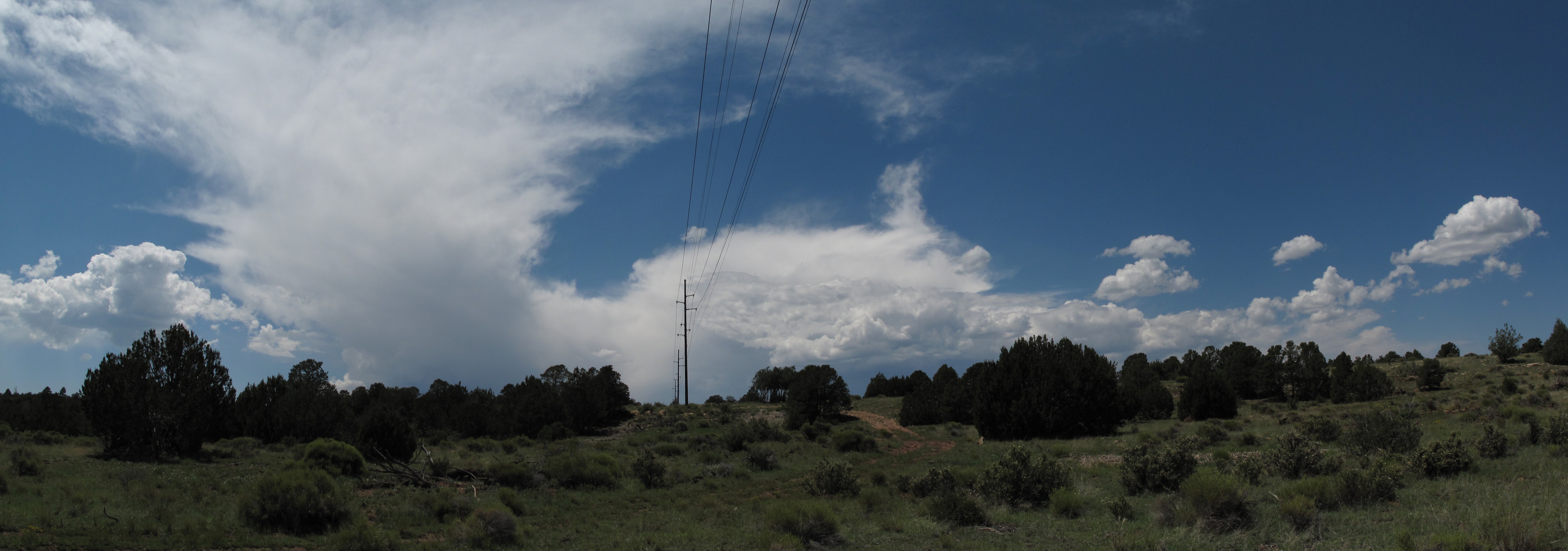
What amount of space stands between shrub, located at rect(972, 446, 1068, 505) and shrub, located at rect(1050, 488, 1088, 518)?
34.1 inches

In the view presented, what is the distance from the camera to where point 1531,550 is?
7.10 meters

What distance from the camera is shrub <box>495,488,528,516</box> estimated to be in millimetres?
17516

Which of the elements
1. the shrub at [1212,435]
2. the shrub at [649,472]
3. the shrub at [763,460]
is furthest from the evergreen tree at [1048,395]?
the shrub at [649,472]

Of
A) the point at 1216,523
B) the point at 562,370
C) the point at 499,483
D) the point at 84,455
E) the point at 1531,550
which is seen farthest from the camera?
the point at 562,370

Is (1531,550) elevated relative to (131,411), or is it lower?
lower

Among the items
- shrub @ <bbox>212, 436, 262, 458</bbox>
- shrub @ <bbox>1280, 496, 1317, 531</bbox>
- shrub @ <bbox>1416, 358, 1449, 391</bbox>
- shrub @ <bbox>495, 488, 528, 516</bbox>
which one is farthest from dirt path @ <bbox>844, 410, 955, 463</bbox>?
shrub @ <bbox>1416, 358, 1449, 391</bbox>

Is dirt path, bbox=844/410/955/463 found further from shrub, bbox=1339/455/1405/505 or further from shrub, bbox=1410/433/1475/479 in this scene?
shrub, bbox=1339/455/1405/505

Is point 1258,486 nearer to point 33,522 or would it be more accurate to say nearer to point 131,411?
point 33,522

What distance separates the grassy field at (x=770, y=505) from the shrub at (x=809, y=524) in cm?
12

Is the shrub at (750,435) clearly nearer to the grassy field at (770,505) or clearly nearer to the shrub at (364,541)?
the grassy field at (770,505)

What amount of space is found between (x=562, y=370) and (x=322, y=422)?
72.2 feet

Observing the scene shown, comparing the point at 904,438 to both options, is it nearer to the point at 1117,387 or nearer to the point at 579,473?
the point at 1117,387

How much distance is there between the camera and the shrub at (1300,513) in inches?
372

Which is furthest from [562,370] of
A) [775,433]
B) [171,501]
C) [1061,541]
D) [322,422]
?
[1061,541]
